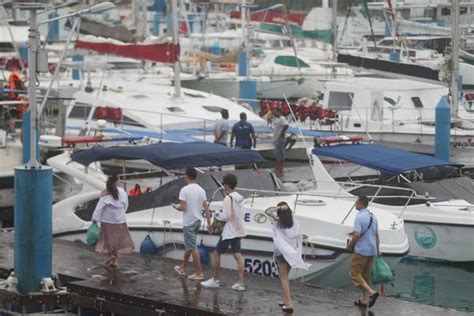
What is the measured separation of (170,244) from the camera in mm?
19188

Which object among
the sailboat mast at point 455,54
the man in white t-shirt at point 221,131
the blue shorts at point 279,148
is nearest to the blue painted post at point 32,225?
the man in white t-shirt at point 221,131

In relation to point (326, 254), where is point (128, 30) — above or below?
above

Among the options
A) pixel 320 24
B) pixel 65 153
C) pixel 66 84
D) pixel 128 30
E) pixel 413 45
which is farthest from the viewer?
pixel 320 24

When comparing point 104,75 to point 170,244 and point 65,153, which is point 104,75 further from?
point 170,244

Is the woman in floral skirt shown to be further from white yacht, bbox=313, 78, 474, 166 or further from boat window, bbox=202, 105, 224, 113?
boat window, bbox=202, 105, 224, 113

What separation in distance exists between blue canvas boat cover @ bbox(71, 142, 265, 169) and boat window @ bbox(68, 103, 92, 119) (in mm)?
12195

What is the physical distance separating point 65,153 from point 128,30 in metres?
15.7

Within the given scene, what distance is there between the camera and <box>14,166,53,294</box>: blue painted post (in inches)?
597

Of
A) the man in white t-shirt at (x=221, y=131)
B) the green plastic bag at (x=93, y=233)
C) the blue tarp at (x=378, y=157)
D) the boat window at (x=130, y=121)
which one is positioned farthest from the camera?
the boat window at (x=130, y=121)

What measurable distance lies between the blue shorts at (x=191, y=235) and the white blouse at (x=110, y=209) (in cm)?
114

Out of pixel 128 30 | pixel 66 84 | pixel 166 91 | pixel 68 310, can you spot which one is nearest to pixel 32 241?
pixel 68 310

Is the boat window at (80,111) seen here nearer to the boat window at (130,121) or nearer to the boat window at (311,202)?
the boat window at (130,121)

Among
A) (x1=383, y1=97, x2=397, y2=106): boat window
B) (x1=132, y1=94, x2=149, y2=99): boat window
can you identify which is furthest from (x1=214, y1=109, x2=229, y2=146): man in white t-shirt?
(x1=383, y1=97, x2=397, y2=106): boat window

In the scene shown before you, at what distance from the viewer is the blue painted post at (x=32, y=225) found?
15.2m
